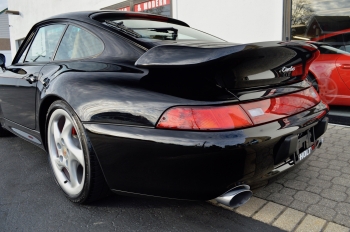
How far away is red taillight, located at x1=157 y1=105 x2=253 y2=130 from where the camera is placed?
166cm

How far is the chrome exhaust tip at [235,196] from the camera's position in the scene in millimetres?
1714

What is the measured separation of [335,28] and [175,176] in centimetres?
429

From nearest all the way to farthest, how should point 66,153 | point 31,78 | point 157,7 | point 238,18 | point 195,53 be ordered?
1. point 195,53
2. point 66,153
3. point 31,78
4. point 238,18
5. point 157,7

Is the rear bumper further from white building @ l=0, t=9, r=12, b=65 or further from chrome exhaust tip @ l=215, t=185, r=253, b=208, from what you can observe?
white building @ l=0, t=9, r=12, b=65

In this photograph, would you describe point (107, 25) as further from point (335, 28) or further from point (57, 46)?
point (335, 28)

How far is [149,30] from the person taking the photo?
2.43m

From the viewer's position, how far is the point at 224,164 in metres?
1.65

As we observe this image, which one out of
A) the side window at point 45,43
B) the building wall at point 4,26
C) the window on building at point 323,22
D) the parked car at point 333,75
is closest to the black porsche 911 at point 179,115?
the side window at point 45,43

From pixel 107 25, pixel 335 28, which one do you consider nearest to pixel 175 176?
pixel 107 25

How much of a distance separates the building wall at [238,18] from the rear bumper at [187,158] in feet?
12.3

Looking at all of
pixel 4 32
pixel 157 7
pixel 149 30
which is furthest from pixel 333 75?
pixel 4 32

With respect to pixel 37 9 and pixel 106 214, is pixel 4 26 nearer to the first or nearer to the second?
pixel 37 9

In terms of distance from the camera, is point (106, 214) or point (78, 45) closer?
point (106, 214)

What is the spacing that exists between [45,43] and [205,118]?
7.25ft
